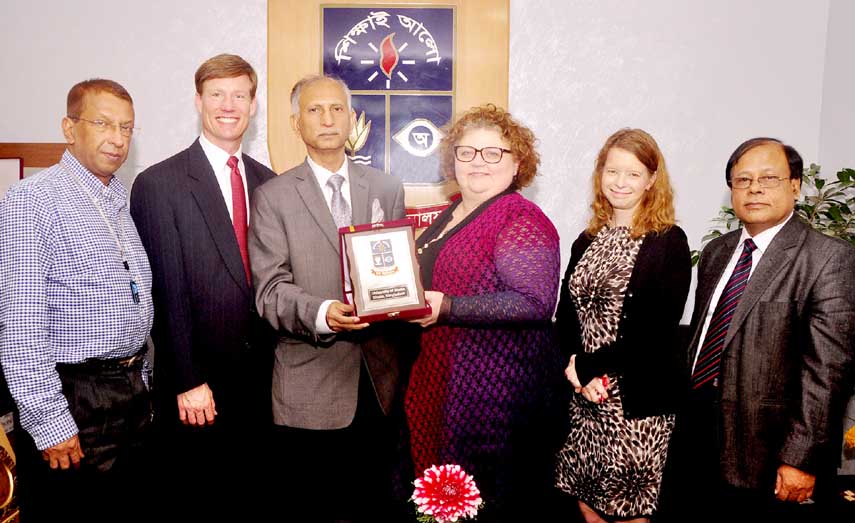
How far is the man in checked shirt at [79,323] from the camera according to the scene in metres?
1.92

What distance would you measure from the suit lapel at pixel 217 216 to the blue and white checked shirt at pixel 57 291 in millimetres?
291

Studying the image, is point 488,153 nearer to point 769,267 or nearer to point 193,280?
point 769,267

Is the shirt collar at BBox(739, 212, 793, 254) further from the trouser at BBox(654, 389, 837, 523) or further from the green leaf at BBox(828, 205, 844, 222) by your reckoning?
the green leaf at BBox(828, 205, 844, 222)

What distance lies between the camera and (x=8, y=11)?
366cm

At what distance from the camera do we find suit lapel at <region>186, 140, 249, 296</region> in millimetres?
2230

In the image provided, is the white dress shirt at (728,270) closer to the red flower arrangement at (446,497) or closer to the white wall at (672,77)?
the red flower arrangement at (446,497)

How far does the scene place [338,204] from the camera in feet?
7.21

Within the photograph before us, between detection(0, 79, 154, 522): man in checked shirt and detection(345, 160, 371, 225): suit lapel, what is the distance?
2.62 ft

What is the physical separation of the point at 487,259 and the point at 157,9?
2.89 meters

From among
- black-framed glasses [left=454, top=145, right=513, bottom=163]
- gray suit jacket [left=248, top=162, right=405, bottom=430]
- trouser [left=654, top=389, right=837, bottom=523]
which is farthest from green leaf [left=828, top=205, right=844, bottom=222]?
gray suit jacket [left=248, top=162, right=405, bottom=430]

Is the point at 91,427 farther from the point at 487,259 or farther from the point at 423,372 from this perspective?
the point at 487,259

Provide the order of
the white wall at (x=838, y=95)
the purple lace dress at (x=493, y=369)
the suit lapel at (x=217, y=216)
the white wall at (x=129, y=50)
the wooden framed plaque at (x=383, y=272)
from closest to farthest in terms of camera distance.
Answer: the wooden framed plaque at (x=383, y=272), the purple lace dress at (x=493, y=369), the suit lapel at (x=217, y=216), the white wall at (x=838, y=95), the white wall at (x=129, y=50)

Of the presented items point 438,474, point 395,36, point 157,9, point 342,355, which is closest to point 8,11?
point 157,9

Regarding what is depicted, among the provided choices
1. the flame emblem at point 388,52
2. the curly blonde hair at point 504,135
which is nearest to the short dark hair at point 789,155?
the curly blonde hair at point 504,135
